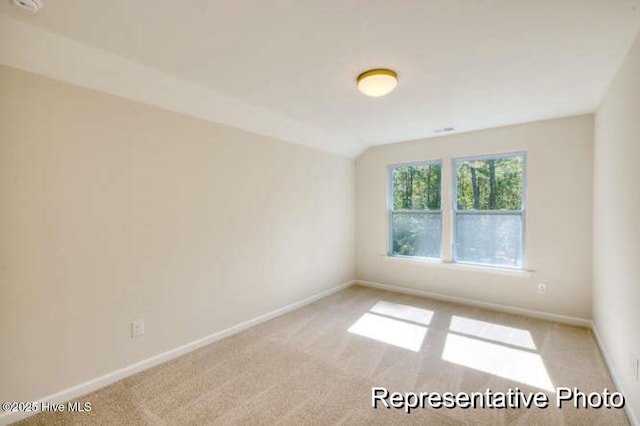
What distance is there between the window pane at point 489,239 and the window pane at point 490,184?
15cm

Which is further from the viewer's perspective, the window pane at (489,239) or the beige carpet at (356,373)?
the window pane at (489,239)

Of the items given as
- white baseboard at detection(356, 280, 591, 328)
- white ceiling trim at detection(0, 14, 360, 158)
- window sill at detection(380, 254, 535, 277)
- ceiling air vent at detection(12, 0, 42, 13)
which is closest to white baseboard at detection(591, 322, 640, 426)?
white baseboard at detection(356, 280, 591, 328)

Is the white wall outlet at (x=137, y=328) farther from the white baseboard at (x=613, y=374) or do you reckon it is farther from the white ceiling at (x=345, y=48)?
the white baseboard at (x=613, y=374)

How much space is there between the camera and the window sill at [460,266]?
12.3ft

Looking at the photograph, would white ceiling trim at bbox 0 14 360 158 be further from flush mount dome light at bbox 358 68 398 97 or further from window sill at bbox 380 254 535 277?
window sill at bbox 380 254 535 277

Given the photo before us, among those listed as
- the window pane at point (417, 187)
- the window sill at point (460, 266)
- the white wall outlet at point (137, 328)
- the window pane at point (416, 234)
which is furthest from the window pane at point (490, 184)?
the white wall outlet at point (137, 328)

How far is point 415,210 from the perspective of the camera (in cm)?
465

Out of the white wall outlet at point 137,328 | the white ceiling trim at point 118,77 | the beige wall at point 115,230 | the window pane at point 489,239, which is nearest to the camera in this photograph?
the white ceiling trim at point 118,77

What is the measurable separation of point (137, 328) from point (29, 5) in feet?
7.26

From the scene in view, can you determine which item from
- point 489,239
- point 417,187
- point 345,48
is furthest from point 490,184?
point 345,48

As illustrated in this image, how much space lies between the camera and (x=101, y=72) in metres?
2.14

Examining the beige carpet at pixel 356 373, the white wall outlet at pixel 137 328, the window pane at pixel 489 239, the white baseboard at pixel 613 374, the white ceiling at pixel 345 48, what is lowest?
the beige carpet at pixel 356 373

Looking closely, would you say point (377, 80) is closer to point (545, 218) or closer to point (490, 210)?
point (490, 210)

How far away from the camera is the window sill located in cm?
374
